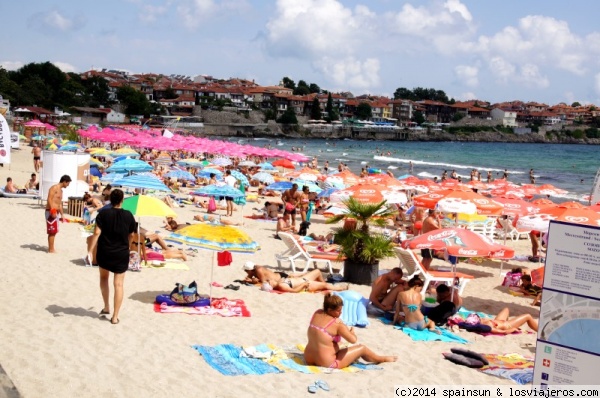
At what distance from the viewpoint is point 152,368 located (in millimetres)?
5371

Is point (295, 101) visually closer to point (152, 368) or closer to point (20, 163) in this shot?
point (20, 163)

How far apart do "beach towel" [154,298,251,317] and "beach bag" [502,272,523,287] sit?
4.79m

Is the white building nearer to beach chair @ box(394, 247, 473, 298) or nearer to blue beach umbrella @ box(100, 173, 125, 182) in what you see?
blue beach umbrella @ box(100, 173, 125, 182)

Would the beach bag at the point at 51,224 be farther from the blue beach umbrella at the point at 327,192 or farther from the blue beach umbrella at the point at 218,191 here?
the blue beach umbrella at the point at 327,192

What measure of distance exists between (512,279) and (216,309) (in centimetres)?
522

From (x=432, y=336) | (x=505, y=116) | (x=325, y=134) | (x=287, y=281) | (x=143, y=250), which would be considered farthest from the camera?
(x=505, y=116)

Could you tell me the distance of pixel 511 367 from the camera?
6.46 meters

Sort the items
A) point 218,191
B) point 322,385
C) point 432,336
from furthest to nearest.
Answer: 1. point 218,191
2. point 432,336
3. point 322,385

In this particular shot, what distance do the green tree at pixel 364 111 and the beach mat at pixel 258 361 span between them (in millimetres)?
142277

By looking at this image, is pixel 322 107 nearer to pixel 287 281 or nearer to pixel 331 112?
pixel 331 112

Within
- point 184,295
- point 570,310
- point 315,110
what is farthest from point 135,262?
point 315,110

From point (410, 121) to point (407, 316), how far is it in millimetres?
144922

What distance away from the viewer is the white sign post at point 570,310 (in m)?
4.14

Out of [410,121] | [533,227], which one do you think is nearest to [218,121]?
[410,121]
